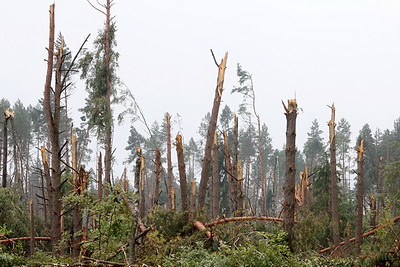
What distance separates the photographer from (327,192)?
703 inches

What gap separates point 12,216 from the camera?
1192cm

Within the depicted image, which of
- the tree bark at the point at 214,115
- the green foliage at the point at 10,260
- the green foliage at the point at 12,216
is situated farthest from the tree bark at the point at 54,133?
the green foliage at the point at 12,216

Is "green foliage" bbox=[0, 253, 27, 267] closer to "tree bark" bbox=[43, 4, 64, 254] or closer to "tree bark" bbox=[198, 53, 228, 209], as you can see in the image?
"tree bark" bbox=[43, 4, 64, 254]

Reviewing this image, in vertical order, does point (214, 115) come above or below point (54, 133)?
above

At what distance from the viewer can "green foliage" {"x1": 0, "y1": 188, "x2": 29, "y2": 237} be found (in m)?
11.9

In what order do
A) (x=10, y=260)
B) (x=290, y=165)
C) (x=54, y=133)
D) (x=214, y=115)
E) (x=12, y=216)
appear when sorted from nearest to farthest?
(x=10, y=260) < (x=54, y=133) < (x=290, y=165) < (x=214, y=115) < (x=12, y=216)

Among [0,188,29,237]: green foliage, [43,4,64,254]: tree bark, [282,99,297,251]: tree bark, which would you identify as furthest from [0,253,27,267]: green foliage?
[0,188,29,237]: green foliage

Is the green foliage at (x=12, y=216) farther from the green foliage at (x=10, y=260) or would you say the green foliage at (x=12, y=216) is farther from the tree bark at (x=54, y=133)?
the green foliage at (x=10, y=260)

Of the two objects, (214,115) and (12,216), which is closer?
(214,115)

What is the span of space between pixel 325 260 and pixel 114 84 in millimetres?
13421

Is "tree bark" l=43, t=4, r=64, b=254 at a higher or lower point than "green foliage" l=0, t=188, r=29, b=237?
higher

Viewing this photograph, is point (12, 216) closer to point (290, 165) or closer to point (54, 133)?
point (54, 133)

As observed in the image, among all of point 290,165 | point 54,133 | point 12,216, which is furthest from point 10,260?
point 12,216

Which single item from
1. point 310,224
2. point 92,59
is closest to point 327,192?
point 310,224
